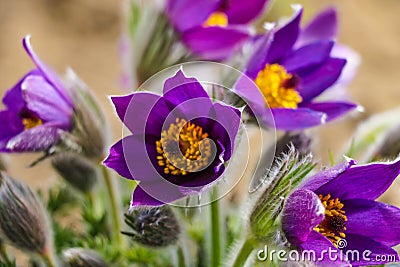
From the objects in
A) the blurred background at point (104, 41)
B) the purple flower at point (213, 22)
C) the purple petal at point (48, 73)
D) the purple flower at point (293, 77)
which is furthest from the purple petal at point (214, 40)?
the blurred background at point (104, 41)

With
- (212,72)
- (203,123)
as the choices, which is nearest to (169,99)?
(203,123)

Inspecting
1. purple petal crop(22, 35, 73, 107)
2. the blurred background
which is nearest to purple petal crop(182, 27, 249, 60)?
purple petal crop(22, 35, 73, 107)

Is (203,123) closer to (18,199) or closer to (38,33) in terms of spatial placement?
(18,199)

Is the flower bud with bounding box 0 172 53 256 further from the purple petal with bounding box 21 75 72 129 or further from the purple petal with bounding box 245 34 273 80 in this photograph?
the purple petal with bounding box 245 34 273 80

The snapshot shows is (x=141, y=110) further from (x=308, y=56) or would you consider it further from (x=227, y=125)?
(x=308, y=56)

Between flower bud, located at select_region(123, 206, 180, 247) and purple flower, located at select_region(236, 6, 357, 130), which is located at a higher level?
purple flower, located at select_region(236, 6, 357, 130)

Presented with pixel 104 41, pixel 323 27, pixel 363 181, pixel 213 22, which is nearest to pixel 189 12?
pixel 213 22
